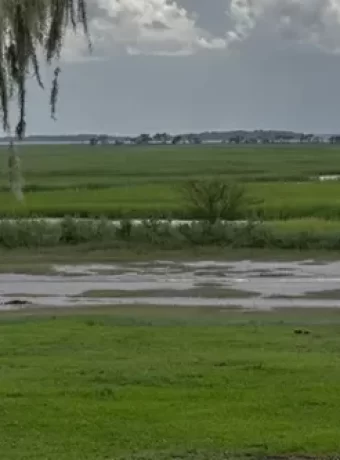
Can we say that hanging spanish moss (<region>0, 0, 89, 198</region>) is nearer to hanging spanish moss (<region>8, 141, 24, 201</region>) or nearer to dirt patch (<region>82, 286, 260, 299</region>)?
hanging spanish moss (<region>8, 141, 24, 201</region>)

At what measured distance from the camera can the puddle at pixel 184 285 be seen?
90.7 feet

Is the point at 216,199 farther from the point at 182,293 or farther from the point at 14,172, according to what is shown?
the point at 14,172


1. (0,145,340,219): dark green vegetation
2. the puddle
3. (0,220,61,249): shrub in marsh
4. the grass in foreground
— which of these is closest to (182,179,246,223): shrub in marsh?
(0,145,340,219): dark green vegetation

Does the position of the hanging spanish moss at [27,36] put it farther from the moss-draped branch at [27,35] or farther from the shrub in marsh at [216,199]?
the shrub in marsh at [216,199]

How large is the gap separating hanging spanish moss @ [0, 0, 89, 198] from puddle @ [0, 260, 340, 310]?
1722cm

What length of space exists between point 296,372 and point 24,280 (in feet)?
69.2

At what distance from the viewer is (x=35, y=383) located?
40.4 ft

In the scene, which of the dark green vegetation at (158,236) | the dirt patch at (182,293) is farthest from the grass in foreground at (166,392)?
the dark green vegetation at (158,236)

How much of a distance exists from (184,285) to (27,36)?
75.7 feet

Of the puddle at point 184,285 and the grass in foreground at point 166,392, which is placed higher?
the grass in foreground at point 166,392

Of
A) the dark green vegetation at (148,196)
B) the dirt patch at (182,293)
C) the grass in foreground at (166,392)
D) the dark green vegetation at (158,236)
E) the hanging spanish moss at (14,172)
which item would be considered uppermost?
the hanging spanish moss at (14,172)

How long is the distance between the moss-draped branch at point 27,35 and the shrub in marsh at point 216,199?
38.7 meters

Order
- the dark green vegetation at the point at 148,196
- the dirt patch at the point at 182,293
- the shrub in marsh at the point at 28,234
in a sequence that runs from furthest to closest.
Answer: the dark green vegetation at the point at 148,196 < the shrub in marsh at the point at 28,234 < the dirt patch at the point at 182,293

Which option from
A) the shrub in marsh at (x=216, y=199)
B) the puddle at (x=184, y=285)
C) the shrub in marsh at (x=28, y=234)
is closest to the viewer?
the puddle at (x=184, y=285)
